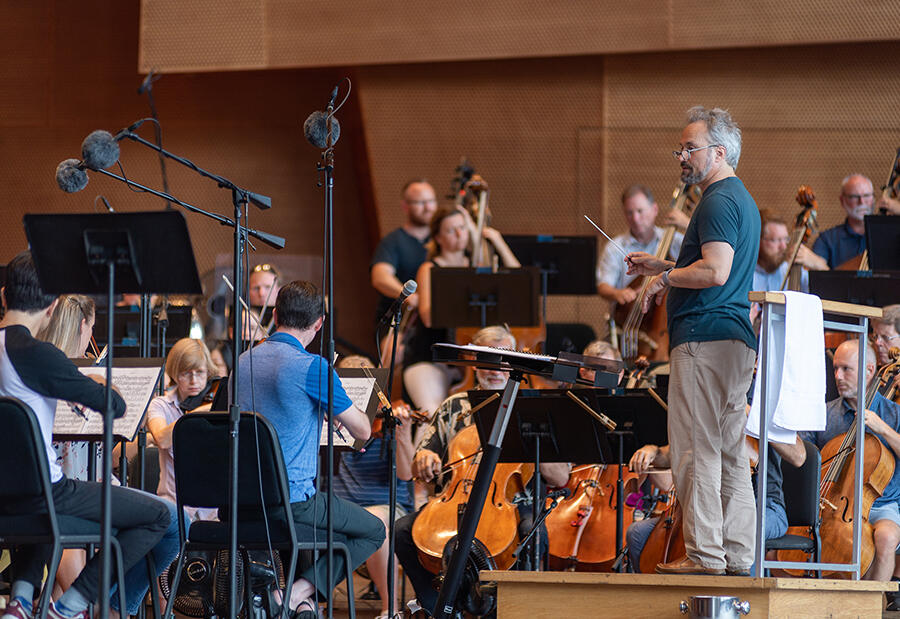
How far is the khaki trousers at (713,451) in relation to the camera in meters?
3.67

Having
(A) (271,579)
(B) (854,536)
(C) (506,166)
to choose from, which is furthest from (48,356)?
(C) (506,166)

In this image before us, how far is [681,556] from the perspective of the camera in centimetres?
419

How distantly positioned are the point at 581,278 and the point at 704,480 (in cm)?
292

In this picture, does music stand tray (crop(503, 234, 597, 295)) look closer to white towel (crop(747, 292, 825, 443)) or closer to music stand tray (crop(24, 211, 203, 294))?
white towel (crop(747, 292, 825, 443))

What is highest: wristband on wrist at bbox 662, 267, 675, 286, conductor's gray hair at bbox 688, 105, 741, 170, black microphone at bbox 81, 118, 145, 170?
conductor's gray hair at bbox 688, 105, 741, 170

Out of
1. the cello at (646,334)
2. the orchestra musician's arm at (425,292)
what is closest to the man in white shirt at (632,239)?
the cello at (646,334)

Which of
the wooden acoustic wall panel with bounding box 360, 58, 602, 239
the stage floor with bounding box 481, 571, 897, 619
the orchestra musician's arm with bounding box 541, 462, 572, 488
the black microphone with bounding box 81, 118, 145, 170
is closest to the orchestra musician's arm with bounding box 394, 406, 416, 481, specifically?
the orchestra musician's arm with bounding box 541, 462, 572, 488

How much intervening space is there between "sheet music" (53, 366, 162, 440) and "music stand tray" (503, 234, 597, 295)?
2.91m

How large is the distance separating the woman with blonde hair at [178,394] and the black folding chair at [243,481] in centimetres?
115

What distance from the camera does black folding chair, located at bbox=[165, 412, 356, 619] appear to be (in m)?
3.54

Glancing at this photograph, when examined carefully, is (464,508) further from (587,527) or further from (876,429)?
(876,429)

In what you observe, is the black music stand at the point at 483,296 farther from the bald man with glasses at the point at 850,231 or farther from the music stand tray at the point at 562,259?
the bald man with glasses at the point at 850,231

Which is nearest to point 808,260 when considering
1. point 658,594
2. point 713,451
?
point 713,451

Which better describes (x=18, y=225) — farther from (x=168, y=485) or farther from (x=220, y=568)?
(x=220, y=568)
